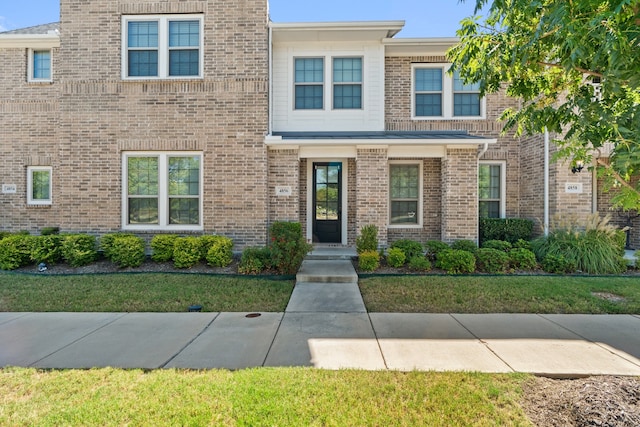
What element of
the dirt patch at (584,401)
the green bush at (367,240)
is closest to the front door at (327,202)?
the green bush at (367,240)

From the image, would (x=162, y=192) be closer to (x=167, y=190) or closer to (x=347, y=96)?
(x=167, y=190)

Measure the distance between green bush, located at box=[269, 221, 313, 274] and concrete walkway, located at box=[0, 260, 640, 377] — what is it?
1872 millimetres

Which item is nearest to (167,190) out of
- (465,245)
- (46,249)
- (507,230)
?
(46,249)

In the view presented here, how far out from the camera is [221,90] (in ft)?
28.5

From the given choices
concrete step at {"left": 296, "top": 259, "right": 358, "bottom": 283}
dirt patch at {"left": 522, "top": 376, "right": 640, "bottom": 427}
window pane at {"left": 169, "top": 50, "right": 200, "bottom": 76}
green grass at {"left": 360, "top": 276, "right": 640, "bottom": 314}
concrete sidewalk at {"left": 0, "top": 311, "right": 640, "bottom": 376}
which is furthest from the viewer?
window pane at {"left": 169, "top": 50, "right": 200, "bottom": 76}

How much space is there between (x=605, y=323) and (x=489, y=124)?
706 cm

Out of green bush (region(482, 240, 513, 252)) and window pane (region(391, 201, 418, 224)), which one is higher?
window pane (region(391, 201, 418, 224))

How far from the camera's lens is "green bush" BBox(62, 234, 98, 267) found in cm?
774

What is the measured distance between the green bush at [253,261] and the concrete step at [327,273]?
2.88 ft

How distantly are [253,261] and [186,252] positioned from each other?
171 centimetres

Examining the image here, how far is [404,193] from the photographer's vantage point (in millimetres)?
10070

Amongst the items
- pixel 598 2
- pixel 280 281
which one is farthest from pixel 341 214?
pixel 598 2

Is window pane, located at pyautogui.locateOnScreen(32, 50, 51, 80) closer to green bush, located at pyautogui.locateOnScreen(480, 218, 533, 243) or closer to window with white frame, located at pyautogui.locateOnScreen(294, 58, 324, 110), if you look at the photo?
window with white frame, located at pyautogui.locateOnScreen(294, 58, 324, 110)

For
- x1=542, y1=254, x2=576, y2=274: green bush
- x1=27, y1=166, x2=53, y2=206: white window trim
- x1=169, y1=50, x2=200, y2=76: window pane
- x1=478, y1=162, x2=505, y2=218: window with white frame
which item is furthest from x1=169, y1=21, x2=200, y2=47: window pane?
x1=542, y1=254, x2=576, y2=274: green bush
